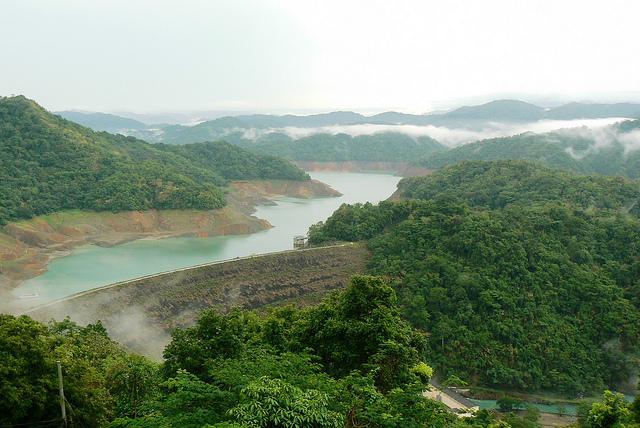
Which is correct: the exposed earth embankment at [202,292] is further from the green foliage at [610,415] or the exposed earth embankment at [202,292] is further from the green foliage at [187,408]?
the green foliage at [610,415]

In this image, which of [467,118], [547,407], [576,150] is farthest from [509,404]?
[467,118]

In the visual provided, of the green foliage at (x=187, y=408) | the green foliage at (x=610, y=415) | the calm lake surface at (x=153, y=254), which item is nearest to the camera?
the green foliage at (x=187, y=408)

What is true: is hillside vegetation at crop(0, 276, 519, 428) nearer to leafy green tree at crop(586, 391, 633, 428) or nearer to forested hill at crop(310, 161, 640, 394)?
leafy green tree at crop(586, 391, 633, 428)

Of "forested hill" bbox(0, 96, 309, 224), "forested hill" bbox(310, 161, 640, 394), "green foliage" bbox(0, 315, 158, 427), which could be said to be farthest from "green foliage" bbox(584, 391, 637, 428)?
"forested hill" bbox(0, 96, 309, 224)

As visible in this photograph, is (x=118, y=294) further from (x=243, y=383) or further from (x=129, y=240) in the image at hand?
(x=129, y=240)

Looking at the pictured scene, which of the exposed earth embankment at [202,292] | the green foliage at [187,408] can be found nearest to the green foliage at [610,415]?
the green foliage at [187,408]
